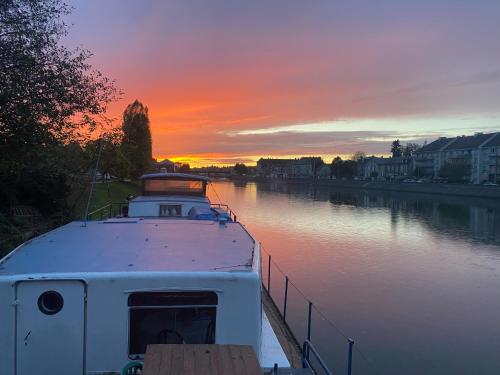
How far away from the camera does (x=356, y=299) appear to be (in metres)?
17.3

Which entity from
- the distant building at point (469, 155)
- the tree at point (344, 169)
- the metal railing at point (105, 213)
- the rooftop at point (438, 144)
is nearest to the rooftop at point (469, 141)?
the distant building at point (469, 155)

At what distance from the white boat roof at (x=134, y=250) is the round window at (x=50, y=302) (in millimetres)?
271

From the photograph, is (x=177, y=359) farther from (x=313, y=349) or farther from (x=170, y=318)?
(x=313, y=349)

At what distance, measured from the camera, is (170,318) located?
518cm

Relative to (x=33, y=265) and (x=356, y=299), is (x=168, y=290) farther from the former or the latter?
(x=356, y=299)

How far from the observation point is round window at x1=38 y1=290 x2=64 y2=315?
15.2ft

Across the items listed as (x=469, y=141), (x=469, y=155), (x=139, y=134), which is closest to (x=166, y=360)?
(x=139, y=134)

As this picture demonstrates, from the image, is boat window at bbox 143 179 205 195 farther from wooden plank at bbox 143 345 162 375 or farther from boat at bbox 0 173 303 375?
wooden plank at bbox 143 345 162 375

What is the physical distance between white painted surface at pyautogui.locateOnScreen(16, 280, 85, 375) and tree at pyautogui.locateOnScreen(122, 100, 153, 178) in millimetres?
56504

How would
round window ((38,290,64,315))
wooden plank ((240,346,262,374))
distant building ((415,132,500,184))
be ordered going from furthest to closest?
distant building ((415,132,500,184)) → round window ((38,290,64,315)) → wooden plank ((240,346,262,374))

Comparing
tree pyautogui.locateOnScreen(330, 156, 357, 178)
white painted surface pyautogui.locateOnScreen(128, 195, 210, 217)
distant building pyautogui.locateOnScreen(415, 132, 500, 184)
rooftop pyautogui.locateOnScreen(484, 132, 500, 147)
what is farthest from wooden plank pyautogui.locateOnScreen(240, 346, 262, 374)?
tree pyautogui.locateOnScreen(330, 156, 357, 178)

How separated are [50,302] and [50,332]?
301mm

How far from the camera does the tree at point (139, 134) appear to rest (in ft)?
206

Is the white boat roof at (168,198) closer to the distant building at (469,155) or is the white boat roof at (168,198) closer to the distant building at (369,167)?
the distant building at (469,155)
